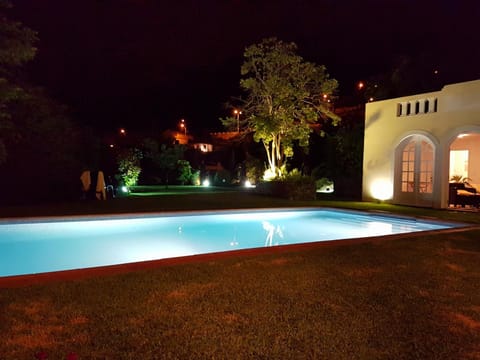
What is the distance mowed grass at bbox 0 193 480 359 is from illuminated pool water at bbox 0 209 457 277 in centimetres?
265

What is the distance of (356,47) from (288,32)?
991 centimetres

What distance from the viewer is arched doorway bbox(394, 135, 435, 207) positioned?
1321cm

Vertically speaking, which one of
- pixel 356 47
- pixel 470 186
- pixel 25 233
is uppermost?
pixel 356 47

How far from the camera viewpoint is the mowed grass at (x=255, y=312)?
2680mm

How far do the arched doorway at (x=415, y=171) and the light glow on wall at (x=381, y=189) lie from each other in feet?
Answer: 0.74

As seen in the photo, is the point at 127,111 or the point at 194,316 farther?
the point at 127,111

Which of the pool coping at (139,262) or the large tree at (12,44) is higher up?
the large tree at (12,44)

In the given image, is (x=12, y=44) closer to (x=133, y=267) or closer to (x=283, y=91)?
(x=133, y=267)

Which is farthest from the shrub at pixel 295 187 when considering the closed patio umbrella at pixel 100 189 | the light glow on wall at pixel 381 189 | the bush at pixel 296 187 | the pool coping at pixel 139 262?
the closed patio umbrella at pixel 100 189

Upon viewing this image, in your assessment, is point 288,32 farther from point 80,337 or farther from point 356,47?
point 80,337

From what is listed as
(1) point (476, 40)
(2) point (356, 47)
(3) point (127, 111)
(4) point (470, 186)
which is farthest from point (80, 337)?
(3) point (127, 111)

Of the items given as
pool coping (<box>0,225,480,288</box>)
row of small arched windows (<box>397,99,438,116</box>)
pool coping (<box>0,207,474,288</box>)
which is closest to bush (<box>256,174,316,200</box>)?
row of small arched windows (<box>397,99,438,116</box>)

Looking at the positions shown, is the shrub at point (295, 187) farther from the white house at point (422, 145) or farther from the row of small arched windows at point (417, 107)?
the row of small arched windows at point (417, 107)

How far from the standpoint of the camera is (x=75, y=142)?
53.8 feet
